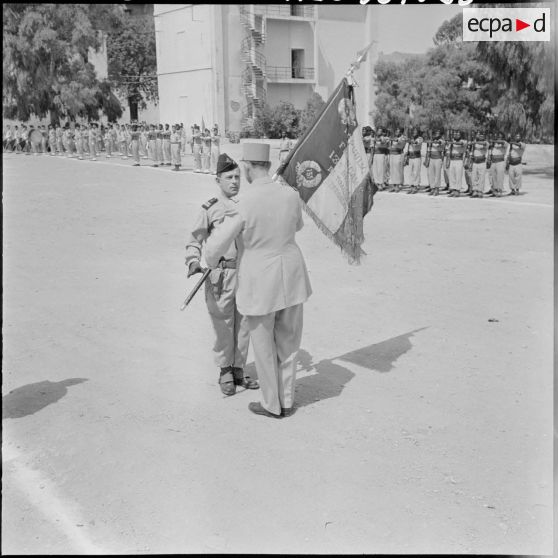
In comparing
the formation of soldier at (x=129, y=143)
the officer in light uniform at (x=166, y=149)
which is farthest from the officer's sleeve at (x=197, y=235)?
the officer in light uniform at (x=166, y=149)

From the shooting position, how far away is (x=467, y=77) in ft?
115

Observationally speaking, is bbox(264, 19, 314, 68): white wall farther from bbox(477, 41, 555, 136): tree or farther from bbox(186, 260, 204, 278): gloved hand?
bbox(186, 260, 204, 278): gloved hand

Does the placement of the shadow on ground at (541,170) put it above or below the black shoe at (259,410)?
above

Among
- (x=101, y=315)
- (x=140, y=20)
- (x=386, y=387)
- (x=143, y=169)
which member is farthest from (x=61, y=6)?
(x=386, y=387)

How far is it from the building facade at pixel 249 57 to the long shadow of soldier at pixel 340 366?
127 ft

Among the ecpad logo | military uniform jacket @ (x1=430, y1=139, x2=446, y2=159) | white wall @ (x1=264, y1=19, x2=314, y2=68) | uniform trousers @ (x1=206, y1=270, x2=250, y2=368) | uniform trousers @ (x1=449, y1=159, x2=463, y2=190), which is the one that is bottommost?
uniform trousers @ (x1=206, y1=270, x2=250, y2=368)

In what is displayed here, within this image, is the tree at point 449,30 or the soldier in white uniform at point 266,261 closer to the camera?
the soldier in white uniform at point 266,261

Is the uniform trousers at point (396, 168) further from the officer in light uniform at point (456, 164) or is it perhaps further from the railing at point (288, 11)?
the railing at point (288, 11)

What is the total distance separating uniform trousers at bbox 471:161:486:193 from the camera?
53.7 feet

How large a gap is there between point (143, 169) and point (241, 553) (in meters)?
23.6

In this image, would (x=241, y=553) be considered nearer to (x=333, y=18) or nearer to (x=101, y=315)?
(x=101, y=315)

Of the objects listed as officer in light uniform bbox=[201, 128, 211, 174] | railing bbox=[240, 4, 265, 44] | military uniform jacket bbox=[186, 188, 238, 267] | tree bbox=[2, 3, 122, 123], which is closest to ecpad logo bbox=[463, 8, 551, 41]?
officer in light uniform bbox=[201, 128, 211, 174]

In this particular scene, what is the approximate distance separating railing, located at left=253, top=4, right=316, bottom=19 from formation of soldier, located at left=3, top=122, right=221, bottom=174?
12.6 metres

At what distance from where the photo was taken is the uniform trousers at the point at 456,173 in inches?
664
